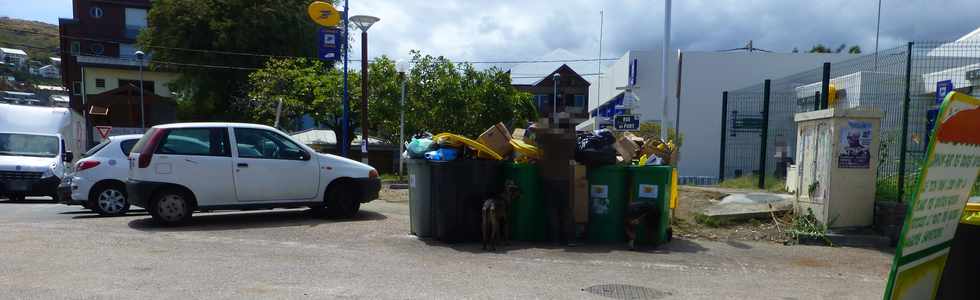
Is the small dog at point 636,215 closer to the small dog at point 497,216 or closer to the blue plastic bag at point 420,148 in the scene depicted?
the small dog at point 497,216

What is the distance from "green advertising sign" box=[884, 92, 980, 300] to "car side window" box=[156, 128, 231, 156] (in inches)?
339

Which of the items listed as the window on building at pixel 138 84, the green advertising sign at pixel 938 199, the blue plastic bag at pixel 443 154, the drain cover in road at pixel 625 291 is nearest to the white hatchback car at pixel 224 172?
the blue plastic bag at pixel 443 154

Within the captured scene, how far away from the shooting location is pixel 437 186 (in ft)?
25.9

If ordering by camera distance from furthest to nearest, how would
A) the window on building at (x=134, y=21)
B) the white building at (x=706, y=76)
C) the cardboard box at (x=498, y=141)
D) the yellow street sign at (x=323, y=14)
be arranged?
1. the window on building at (x=134, y=21)
2. the white building at (x=706, y=76)
3. the yellow street sign at (x=323, y=14)
4. the cardboard box at (x=498, y=141)

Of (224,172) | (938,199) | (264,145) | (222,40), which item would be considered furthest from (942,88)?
(222,40)

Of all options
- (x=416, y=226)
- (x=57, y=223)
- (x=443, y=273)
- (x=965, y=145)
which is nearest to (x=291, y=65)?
(x=57, y=223)

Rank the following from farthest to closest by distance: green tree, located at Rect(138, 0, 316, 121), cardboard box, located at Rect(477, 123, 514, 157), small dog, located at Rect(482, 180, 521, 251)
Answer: green tree, located at Rect(138, 0, 316, 121)
cardboard box, located at Rect(477, 123, 514, 157)
small dog, located at Rect(482, 180, 521, 251)

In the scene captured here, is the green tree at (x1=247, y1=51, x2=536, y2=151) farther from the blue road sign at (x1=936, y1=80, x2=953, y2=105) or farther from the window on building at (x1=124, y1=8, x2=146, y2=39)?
the window on building at (x1=124, y1=8, x2=146, y2=39)

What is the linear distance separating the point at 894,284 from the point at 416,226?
20.0 ft

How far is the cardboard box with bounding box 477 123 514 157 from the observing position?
8.14 metres

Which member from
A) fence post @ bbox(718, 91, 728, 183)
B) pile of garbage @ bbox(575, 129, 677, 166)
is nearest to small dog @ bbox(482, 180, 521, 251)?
pile of garbage @ bbox(575, 129, 677, 166)

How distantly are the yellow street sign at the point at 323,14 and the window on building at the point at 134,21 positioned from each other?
41.3 m

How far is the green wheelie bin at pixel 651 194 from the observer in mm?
7922

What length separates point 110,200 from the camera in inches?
425
